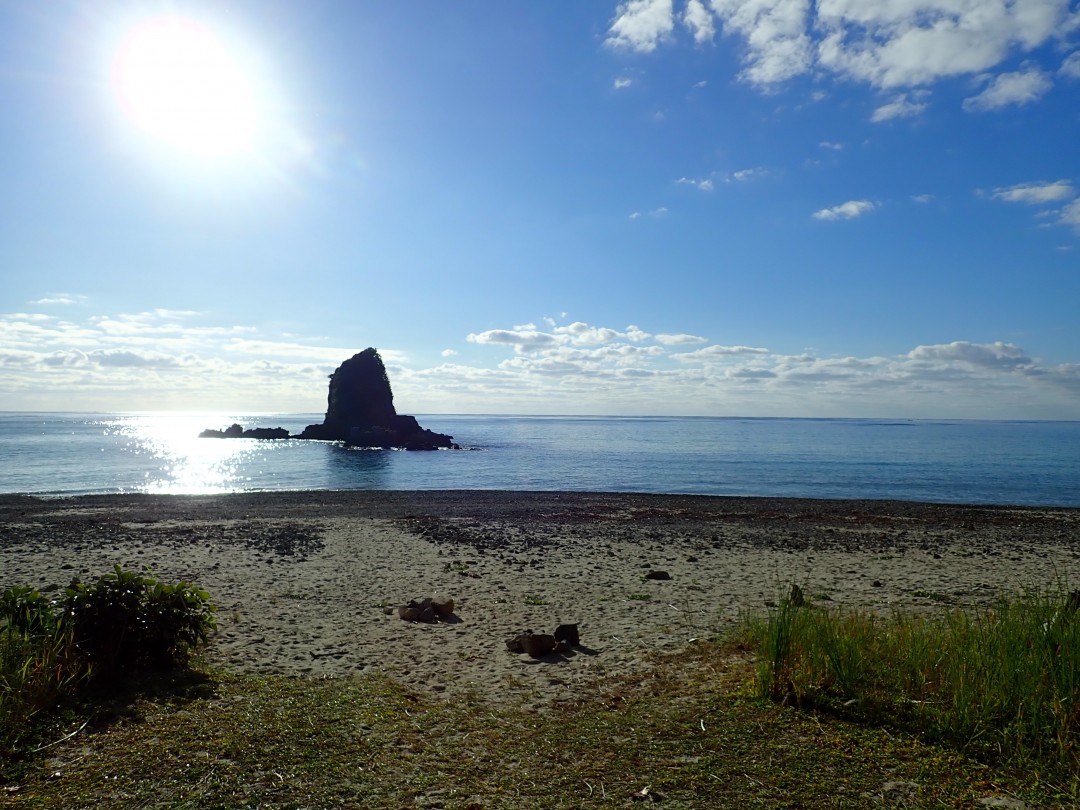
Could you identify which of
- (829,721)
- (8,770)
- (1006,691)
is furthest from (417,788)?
(1006,691)

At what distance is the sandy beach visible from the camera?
9.20m

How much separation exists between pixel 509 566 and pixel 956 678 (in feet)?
36.3

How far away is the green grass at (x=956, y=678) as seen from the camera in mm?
5398

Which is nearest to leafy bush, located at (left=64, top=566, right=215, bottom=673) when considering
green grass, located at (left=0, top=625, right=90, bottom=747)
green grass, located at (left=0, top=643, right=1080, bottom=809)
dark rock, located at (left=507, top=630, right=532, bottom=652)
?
green grass, located at (left=0, top=625, right=90, bottom=747)

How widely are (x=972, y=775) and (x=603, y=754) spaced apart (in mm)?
2771

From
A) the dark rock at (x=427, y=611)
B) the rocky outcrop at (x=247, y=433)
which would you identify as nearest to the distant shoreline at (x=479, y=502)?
the dark rock at (x=427, y=611)

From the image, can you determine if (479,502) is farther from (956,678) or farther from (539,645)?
(956,678)

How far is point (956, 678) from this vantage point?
245 inches

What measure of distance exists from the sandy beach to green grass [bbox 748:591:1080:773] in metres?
2.26

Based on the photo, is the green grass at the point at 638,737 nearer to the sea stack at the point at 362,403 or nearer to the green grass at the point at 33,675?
the green grass at the point at 33,675

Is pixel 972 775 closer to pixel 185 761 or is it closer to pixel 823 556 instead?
pixel 185 761

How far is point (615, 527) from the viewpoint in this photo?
2364 centimetres

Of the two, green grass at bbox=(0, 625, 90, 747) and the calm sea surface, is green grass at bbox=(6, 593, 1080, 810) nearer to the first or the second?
green grass at bbox=(0, 625, 90, 747)

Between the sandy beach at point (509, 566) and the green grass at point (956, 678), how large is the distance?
2.26 m
